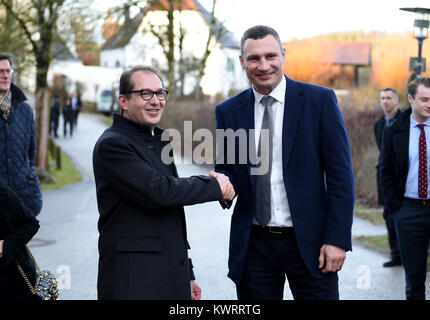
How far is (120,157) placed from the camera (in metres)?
3.28

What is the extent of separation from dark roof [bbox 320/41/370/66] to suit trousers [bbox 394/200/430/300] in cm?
3113

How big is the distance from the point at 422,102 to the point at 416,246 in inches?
47.6

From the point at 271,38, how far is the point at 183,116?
957 inches

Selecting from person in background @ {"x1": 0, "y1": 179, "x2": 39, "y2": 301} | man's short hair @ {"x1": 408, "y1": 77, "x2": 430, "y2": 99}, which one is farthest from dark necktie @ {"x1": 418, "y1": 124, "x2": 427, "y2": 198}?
person in background @ {"x1": 0, "y1": 179, "x2": 39, "y2": 301}

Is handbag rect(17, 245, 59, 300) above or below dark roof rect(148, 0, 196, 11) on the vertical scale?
below

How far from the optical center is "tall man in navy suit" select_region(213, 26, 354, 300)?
3658mm

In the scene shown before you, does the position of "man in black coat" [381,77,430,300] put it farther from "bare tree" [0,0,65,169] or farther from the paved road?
"bare tree" [0,0,65,169]

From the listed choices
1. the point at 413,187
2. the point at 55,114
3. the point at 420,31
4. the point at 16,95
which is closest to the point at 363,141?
the point at 420,31

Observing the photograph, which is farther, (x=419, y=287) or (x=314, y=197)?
(x=419, y=287)

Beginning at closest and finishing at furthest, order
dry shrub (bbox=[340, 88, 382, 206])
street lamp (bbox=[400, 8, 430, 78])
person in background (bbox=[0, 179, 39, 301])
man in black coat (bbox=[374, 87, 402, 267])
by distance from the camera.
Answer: person in background (bbox=[0, 179, 39, 301])
man in black coat (bbox=[374, 87, 402, 267])
street lamp (bbox=[400, 8, 430, 78])
dry shrub (bbox=[340, 88, 382, 206])

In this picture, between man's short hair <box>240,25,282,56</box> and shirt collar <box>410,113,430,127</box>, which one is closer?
man's short hair <box>240,25,282,56</box>

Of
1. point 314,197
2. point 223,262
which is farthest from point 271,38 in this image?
point 223,262

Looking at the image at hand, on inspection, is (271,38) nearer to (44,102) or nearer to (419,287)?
(419,287)

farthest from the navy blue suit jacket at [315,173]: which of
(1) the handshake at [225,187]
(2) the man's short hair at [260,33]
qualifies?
(2) the man's short hair at [260,33]
